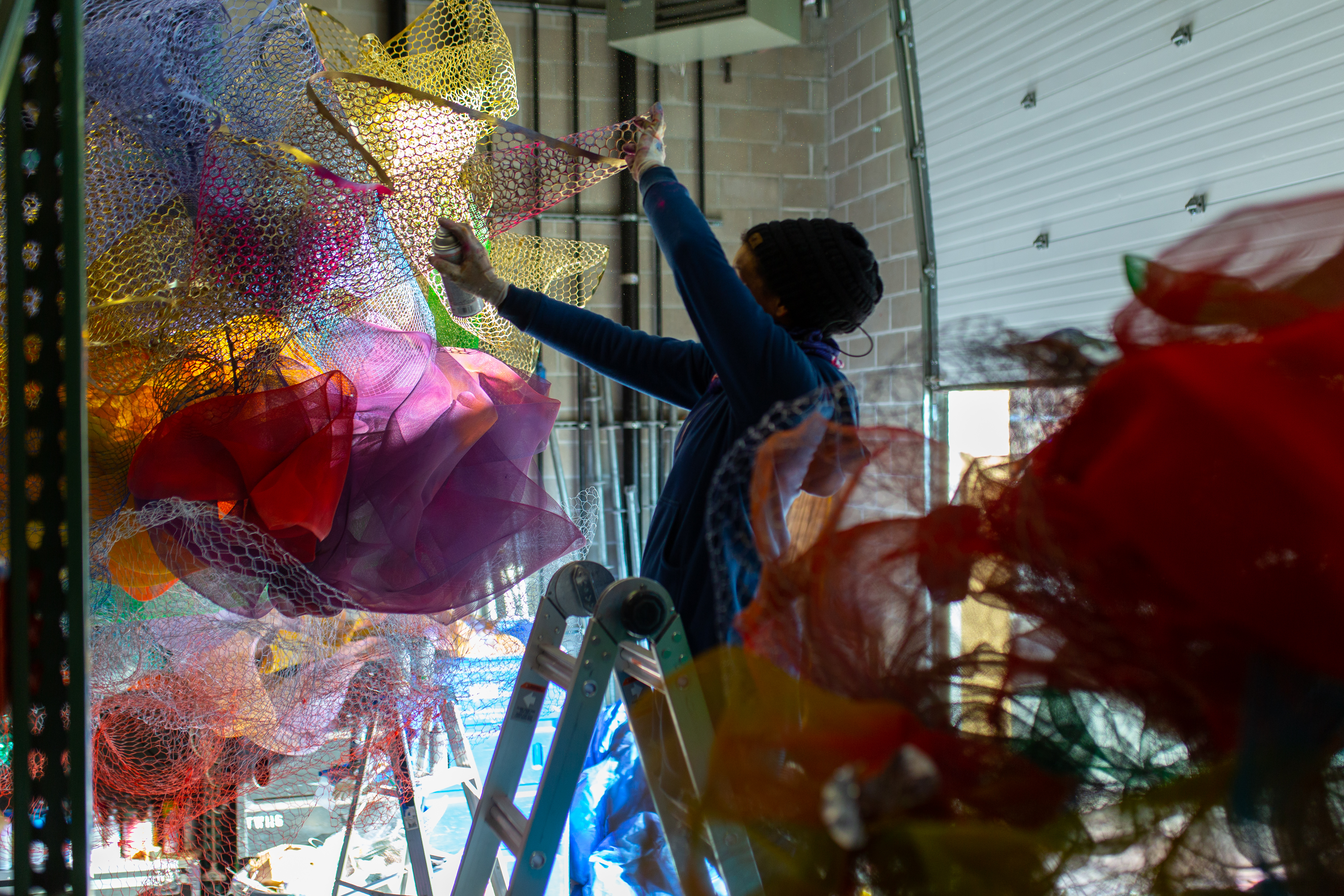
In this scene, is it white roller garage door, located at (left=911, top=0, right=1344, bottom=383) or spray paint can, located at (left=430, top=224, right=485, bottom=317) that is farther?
white roller garage door, located at (left=911, top=0, right=1344, bottom=383)

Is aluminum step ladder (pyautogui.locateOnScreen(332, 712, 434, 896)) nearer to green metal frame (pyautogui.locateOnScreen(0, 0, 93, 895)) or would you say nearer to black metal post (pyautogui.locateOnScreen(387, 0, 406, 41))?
green metal frame (pyautogui.locateOnScreen(0, 0, 93, 895))

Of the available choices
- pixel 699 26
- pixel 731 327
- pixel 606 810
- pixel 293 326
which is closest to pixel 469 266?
pixel 293 326

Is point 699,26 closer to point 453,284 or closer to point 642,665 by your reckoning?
point 453,284

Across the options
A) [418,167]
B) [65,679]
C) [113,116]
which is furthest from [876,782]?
[113,116]

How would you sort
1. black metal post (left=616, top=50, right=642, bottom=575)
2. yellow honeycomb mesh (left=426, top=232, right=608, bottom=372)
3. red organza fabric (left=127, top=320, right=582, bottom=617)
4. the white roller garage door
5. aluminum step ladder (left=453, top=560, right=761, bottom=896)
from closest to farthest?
aluminum step ladder (left=453, top=560, right=761, bottom=896), red organza fabric (left=127, top=320, right=582, bottom=617), yellow honeycomb mesh (left=426, top=232, right=608, bottom=372), the white roller garage door, black metal post (left=616, top=50, right=642, bottom=575)

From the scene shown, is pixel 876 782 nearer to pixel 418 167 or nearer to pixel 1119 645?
pixel 1119 645

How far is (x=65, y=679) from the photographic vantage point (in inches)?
21.5

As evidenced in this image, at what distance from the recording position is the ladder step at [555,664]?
1.10 m

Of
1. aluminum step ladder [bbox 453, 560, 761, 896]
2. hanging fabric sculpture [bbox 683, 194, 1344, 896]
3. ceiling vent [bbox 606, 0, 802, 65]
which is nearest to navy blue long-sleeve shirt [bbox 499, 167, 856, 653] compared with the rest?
aluminum step ladder [bbox 453, 560, 761, 896]

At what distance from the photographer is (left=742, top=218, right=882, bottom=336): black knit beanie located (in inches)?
54.5

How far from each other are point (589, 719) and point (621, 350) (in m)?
0.68

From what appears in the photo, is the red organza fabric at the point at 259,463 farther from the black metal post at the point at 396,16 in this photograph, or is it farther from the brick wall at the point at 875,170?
the black metal post at the point at 396,16

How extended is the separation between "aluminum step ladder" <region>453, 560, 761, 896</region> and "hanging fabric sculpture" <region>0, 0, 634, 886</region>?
9cm

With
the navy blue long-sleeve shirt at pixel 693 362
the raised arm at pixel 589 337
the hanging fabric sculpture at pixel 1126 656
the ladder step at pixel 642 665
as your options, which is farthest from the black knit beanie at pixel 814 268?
the hanging fabric sculpture at pixel 1126 656
